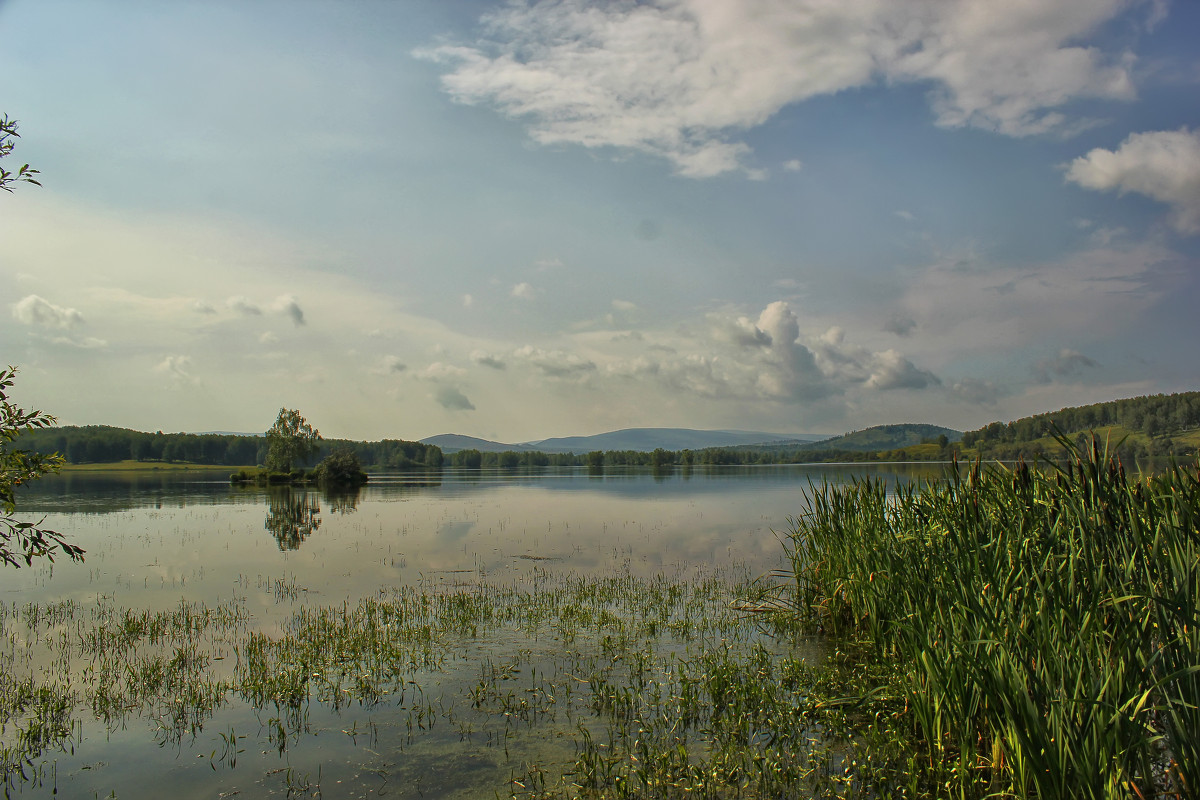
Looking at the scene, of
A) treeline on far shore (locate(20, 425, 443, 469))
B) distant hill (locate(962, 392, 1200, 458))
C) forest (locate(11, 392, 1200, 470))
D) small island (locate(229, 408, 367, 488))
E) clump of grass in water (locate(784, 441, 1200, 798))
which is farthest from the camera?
treeline on far shore (locate(20, 425, 443, 469))

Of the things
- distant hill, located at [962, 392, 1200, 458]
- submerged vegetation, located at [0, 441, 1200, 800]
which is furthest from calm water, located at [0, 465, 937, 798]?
distant hill, located at [962, 392, 1200, 458]

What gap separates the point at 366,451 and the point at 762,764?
19744cm

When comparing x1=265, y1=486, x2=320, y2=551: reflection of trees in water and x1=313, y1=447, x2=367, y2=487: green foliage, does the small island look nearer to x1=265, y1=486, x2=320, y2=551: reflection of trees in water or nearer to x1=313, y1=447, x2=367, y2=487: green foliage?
x1=313, y1=447, x2=367, y2=487: green foliage

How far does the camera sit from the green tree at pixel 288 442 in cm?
9675

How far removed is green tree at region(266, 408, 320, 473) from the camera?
96.8 meters

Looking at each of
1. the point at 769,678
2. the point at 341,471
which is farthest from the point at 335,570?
the point at 341,471

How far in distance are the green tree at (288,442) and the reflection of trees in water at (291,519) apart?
35112 millimetres

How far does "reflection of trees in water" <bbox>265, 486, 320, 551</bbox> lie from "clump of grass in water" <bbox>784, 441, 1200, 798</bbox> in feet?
92.2

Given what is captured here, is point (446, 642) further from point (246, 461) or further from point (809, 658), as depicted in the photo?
point (246, 461)

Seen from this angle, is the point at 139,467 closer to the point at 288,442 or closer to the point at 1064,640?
the point at 288,442

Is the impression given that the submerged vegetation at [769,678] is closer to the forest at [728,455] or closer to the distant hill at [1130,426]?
the forest at [728,455]

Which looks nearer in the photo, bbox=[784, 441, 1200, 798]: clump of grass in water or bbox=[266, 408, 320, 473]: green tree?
bbox=[784, 441, 1200, 798]: clump of grass in water

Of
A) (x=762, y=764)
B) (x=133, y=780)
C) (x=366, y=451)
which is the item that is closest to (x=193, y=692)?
(x=133, y=780)

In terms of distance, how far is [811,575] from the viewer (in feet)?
52.1
